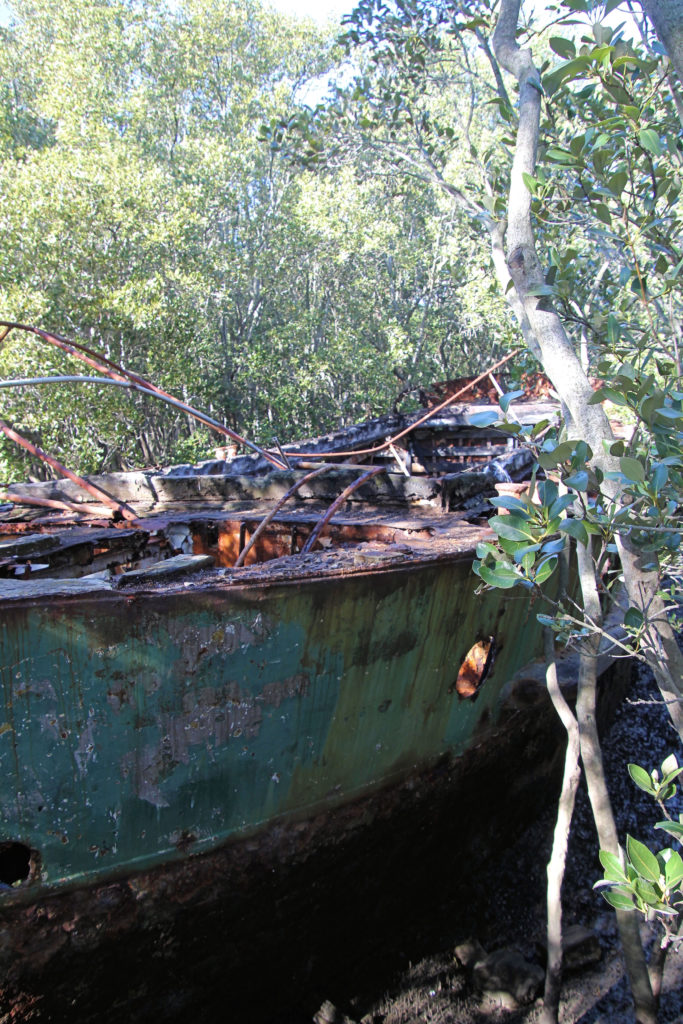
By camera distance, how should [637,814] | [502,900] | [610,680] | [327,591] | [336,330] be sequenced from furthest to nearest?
[336,330] → [610,680] → [637,814] → [502,900] → [327,591]

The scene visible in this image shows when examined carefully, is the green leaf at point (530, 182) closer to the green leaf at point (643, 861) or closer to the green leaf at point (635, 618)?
the green leaf at point (635, 618)

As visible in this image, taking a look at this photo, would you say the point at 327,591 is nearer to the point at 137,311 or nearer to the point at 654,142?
the point at 654,142

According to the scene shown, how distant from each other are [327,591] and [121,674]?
35.1 inches

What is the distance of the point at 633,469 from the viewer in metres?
1.73

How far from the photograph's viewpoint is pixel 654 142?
6.21 ft

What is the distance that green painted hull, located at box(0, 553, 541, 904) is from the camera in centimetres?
248

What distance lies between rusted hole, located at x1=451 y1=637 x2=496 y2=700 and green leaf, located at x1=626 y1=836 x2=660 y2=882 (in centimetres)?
219

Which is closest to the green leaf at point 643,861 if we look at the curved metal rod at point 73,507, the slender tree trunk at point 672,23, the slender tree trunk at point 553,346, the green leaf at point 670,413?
the slender tree trunk at point 553,346

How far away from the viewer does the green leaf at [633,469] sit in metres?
1.72

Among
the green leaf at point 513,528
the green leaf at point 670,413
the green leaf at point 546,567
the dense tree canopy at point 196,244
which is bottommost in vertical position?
the green leaf at point 546,567

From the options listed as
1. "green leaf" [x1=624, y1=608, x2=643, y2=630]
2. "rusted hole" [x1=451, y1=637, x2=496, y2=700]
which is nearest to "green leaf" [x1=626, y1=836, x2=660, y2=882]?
"green leaf" [x1=624, y1=608, x2=643, y2=630]

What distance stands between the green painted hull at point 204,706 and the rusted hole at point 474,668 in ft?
0.97

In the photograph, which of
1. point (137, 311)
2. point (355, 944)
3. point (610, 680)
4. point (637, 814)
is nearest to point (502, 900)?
point (355, 944)

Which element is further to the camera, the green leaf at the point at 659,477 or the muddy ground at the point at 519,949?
the muddy ground at the point at 519,949
